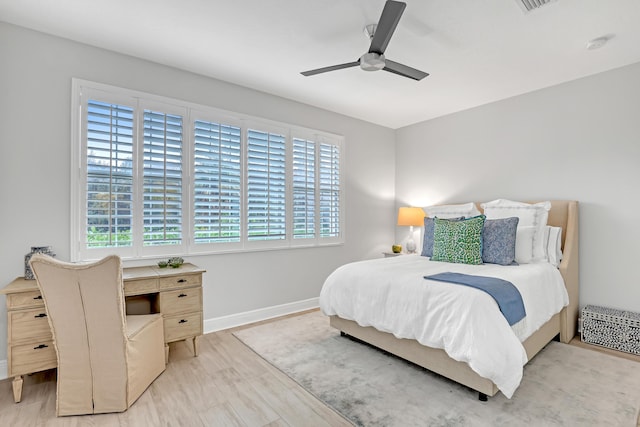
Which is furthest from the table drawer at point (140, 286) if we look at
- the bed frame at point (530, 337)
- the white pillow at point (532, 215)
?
the white pillow at point (532, 215)

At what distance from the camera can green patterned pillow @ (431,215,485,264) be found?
3.28m

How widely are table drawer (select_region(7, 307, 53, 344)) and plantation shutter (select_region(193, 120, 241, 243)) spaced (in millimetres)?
1366

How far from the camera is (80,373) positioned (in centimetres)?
203

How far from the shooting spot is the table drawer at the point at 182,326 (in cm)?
269

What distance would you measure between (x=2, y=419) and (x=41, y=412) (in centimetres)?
19

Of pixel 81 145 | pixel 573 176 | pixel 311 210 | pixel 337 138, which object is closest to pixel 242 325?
pixel 311 210

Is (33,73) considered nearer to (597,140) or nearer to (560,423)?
(560,423)

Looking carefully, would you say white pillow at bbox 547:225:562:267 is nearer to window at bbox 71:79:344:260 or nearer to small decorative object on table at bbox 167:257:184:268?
window at bbox 71:79:344:260

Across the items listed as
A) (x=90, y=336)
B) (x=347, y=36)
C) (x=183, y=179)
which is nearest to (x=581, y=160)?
(x=347, y=36)

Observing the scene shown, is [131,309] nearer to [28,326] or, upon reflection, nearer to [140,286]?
[140,286]

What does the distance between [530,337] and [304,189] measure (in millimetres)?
2856

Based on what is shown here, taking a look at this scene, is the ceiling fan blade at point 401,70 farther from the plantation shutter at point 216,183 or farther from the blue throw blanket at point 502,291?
the plantation shutter at point 216,183

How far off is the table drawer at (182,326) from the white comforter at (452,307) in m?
1.18

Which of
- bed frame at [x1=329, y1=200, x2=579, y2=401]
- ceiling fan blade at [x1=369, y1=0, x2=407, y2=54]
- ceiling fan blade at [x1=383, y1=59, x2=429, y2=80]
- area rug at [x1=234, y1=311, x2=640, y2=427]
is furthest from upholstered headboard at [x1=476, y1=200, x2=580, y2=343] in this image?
ceiling fan blade at [x1=369, y1=0, x2=407, y2=54]
